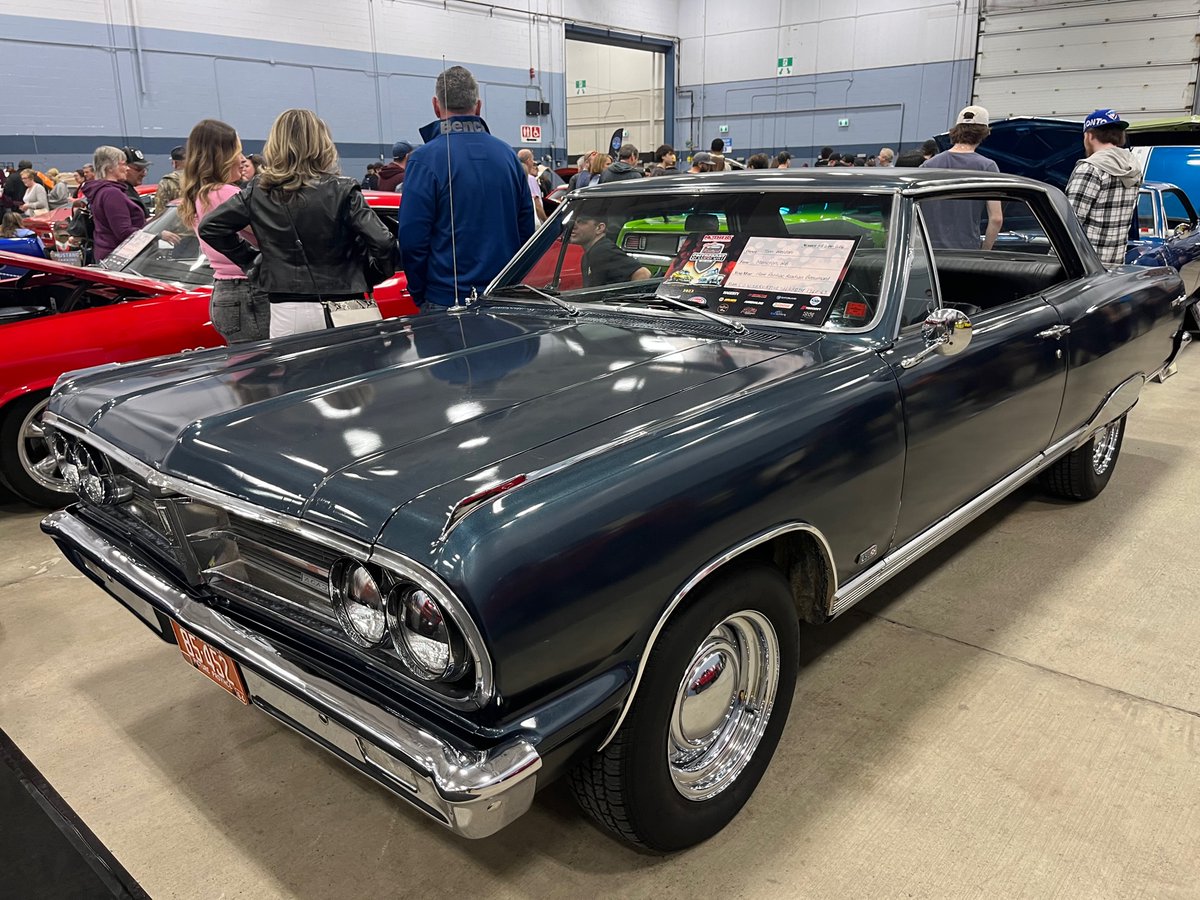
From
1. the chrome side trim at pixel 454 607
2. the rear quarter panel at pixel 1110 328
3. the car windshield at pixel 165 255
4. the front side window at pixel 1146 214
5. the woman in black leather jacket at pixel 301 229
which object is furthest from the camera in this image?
the front side window at pixel 1146 214

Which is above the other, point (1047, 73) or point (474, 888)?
point (1047, 73)

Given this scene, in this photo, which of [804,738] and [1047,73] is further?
[1047,73]

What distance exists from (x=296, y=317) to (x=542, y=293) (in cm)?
117

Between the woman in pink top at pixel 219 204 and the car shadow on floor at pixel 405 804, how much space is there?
4.49 feet

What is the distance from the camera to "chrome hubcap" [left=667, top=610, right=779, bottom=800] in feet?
6.57

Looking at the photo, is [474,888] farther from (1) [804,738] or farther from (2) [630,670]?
(1) [804,738]

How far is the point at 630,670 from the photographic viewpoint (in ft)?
5.48

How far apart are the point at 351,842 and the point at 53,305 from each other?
3.59 m

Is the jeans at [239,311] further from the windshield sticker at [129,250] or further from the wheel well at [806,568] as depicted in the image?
the wheel well at [806,568]

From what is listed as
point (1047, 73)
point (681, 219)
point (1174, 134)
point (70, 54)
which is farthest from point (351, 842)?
point (1047, 73)

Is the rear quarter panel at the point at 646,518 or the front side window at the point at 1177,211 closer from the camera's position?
the rear quarter panel at the point at 646,518

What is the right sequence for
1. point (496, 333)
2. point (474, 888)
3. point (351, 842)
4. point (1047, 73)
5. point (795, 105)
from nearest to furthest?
1. point (474, 888)
2. point (351, 842)
3. point (496, 333)
4. point (1047, 73)
5. point (795, 105)

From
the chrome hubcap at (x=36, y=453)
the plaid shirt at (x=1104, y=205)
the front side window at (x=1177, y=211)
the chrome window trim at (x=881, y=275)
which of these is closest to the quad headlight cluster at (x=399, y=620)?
the chrome window trim at (x=881, y=275)

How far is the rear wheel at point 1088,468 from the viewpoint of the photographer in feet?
12.9
